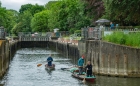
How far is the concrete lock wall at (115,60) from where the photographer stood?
33853 millimetres

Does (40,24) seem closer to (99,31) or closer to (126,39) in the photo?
(99,31)

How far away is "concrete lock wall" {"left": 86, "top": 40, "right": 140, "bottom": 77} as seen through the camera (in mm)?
33853

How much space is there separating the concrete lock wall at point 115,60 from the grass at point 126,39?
2.67 ft

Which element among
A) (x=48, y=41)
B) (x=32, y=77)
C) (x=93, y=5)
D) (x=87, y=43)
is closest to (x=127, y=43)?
(x=87, y=43)

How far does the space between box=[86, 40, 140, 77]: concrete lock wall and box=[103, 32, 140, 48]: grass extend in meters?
0.81

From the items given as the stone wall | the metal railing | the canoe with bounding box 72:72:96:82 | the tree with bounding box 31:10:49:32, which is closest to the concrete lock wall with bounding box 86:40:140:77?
the metal railing

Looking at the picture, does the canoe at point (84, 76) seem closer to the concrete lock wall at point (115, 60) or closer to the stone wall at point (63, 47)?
the concrete lock wall at point (115, 60)

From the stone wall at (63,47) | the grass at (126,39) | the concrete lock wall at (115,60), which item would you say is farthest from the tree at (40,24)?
the grass at (126,39)

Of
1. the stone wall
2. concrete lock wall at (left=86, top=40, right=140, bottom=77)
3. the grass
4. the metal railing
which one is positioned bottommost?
the stone wall

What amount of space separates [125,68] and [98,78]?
2.61m

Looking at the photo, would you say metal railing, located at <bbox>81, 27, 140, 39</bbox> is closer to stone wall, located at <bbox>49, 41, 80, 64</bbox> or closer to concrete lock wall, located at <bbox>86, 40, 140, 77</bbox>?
concrete lock wall, located at <bbox>86, 40, 140, 77</bbox>

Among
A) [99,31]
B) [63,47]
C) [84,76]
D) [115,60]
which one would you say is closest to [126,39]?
[115,60]

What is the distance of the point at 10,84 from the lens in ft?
107

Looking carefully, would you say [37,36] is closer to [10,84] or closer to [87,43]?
[87,43]
